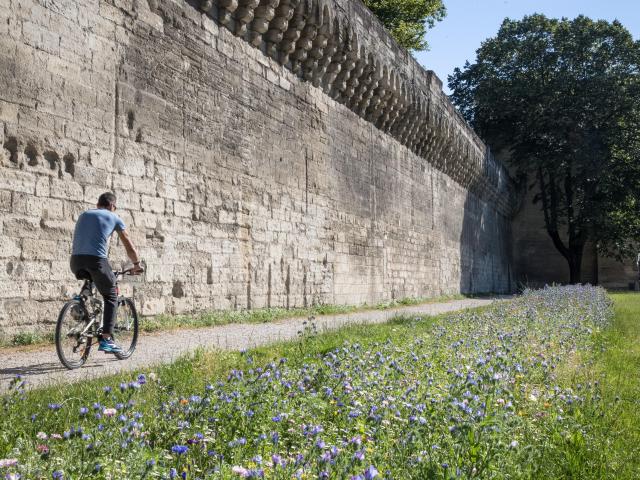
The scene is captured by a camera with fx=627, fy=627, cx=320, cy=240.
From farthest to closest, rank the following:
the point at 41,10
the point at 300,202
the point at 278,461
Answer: the point at 300,202
the point at 41,10
the point at 278,461

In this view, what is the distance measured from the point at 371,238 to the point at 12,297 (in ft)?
28.4

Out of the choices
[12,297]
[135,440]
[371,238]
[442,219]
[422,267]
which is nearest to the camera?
[135,440]

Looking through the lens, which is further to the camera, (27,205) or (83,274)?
(27,205)

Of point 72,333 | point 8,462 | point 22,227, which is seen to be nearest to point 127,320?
point 72,333

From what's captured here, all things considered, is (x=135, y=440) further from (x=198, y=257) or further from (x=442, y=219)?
(x=442, y=219)

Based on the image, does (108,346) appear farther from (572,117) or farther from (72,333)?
(572,117)

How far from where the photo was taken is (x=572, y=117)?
1061 inches

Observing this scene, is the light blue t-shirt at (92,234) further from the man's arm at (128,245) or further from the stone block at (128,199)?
the stone block at (128,199)

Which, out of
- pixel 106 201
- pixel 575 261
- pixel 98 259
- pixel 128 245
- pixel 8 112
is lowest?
pixel 98 259

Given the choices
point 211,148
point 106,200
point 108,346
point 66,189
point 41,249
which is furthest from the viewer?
point 211,148

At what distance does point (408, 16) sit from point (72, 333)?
76.5 feet

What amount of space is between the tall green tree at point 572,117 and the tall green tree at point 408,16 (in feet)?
14.9

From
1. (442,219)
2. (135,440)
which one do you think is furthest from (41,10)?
(442,219)

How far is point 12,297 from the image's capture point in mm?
5605
